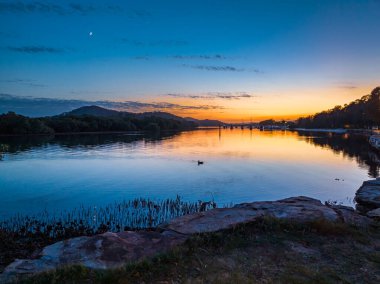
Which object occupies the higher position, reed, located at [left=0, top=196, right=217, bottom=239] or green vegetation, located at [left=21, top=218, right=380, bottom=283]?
green vegetation, located at [left=21, top=218, right=380, bottom=283]

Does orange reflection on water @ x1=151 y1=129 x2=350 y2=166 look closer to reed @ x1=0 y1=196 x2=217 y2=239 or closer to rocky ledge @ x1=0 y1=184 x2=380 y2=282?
reed @ x1=0 y1=196 x2=217 y2=239

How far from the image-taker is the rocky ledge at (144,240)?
9.14 meters

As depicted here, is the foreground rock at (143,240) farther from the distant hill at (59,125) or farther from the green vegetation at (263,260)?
the distant hill at (59,125)

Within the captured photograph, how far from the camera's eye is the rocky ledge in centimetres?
914

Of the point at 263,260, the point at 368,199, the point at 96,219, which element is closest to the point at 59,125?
the point at 96,219

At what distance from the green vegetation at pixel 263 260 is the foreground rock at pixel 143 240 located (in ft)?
2.51

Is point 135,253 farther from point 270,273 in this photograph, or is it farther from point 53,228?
point 53,228

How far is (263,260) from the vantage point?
9.08 m

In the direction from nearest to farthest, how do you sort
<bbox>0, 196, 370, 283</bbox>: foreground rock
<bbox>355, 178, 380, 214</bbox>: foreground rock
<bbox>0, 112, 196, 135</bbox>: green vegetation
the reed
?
<bbox>0, 196, 370, 283</bbox>: foreground rock
the reed
<bbox>355, 178, 380, 214</bbox>: foreground rock
<bbox>0, 112, 196, 135</bbox>: green vegetation

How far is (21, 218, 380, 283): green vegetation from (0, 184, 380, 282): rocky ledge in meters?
0.80

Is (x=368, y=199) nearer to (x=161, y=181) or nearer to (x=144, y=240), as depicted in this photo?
(x=144, y=240)

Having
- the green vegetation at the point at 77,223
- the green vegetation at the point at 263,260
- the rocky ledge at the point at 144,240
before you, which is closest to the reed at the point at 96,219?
the green vegetation at the point at 77,223

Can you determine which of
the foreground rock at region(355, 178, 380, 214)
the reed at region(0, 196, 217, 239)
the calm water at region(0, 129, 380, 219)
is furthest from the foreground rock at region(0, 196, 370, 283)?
the calm water at region(0, 129, 380, 219)

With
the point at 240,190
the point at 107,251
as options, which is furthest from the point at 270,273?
the point at 240,190
